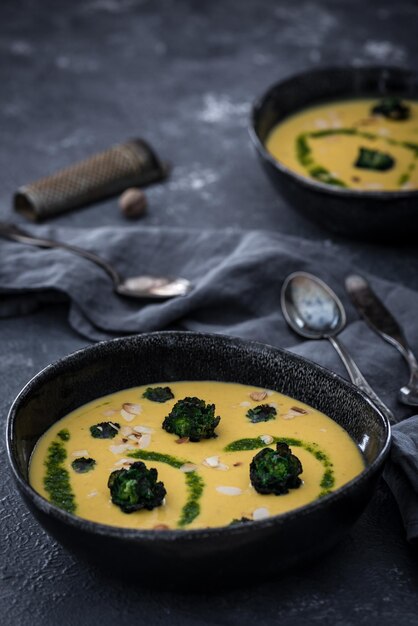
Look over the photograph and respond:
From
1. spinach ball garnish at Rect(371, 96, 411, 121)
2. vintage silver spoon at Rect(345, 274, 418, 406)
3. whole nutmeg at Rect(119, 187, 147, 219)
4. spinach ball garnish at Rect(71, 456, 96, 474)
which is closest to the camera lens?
spinach ball garnish at Rect(71, 456, 96, 474)

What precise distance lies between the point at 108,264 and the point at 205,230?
334 mm

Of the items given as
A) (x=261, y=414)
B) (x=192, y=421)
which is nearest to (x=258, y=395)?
(x=261, y=414)

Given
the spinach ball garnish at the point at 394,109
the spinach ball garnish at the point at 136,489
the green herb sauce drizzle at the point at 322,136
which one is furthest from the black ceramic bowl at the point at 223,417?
the spinach ball garnish at the point at 394,109

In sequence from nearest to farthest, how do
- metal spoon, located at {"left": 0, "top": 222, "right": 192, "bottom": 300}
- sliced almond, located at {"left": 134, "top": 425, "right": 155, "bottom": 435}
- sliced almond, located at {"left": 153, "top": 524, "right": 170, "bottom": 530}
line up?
sliced almond, located at {"left": 153, "top": 524, "right": 170, "bottom": 530} < sliced almond, located at {"left": 134, "top": 425, "right": 155, "bottom": 435} < metal spoon, located at {"left": 0, "top": 222, "right": 192, "bottom": 300}

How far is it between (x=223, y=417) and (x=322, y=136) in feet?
4.43

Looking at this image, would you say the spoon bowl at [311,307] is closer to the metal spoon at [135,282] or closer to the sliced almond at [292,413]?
the metal spoon at [135,282]

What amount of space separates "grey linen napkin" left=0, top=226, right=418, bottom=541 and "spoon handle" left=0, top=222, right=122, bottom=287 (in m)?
0.02

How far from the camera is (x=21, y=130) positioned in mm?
3373

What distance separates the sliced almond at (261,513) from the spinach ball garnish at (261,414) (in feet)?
0.88

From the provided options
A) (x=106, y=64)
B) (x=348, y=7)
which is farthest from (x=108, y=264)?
(x=348, y=7)

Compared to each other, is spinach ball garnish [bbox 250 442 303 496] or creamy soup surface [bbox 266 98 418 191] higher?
spinach ball garnish [bbox 250 442 303 496]

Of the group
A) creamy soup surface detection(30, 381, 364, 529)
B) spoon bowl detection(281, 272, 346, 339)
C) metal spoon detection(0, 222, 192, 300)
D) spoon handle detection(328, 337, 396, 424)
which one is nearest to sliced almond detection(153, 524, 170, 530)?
creamy soup surface detection(30, 381, 364, 529)

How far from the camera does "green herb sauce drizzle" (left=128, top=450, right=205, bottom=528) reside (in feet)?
5.44

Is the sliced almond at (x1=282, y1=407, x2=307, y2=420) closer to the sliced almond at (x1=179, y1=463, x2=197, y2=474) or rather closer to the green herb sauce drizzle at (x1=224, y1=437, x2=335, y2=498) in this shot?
the green herb sauce drizzle at (x1=224, y1=437, x2=335, y2=498)
